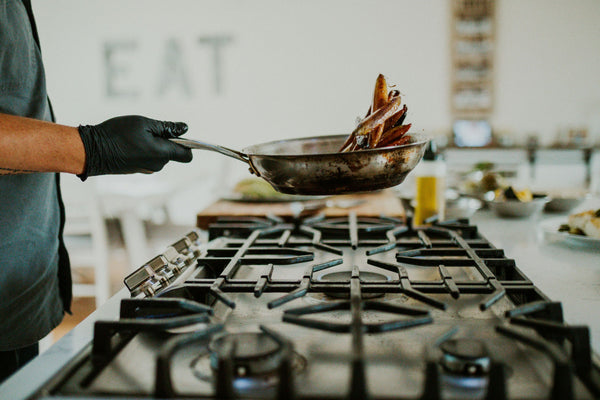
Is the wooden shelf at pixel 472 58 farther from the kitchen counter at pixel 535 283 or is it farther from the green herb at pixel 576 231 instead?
the green herb at pixel 576 231

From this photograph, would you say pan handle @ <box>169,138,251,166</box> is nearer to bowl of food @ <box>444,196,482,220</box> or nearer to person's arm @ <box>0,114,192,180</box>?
person's arm @ <box>0,114,192,180</box>

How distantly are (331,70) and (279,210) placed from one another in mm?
3911

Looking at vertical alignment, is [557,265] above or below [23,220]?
below

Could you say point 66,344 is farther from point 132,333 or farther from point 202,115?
point 202,115

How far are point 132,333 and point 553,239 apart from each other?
0.98 meters

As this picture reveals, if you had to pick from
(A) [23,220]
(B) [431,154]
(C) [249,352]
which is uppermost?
(B) [431,154]

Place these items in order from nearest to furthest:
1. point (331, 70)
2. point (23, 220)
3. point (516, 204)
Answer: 1. point (23, 220)
2. point (516, 204)
3. point (331, 70)

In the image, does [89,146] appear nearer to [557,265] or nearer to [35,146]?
[35,146]

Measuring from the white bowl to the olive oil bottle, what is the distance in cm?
24

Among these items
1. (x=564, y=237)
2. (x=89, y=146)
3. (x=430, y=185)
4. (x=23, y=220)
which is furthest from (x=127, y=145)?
(x=564, y=237)

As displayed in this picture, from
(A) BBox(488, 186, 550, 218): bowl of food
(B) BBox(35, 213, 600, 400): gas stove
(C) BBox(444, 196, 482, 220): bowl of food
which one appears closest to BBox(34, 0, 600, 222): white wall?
(C) BBox(444, 196, 482, 220): bowl of food

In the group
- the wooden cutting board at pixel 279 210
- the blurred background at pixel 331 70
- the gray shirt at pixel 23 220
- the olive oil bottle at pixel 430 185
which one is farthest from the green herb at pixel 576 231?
the blurred background at pixel 331 70

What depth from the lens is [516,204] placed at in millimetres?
1457

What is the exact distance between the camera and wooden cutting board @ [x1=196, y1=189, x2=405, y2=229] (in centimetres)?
142
